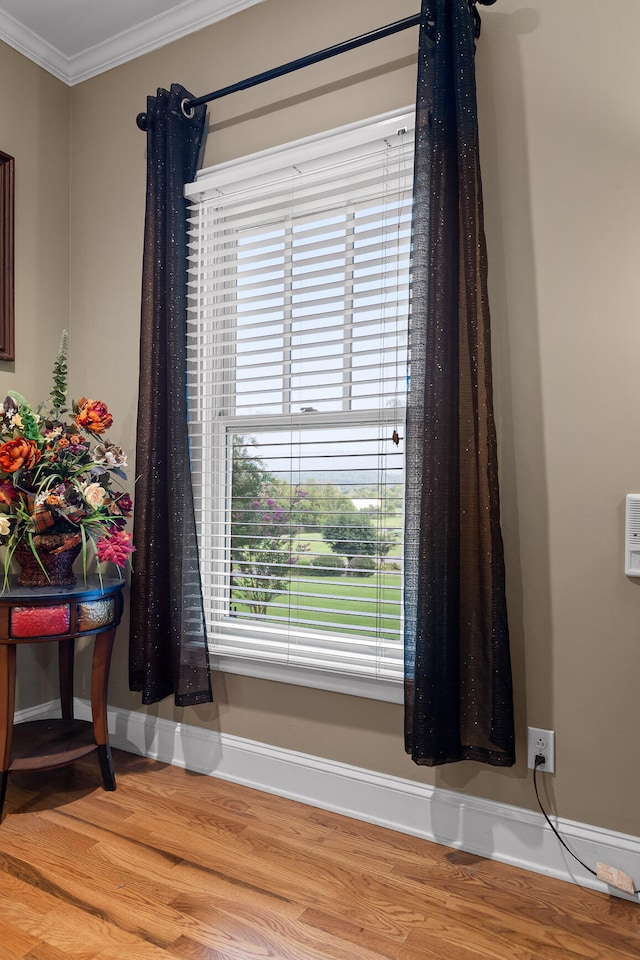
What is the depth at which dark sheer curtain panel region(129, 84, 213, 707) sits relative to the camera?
2.25 m

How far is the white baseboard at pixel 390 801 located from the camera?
1736mm

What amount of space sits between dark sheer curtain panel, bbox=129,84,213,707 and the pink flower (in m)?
0.12

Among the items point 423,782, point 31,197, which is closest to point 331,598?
point 423,782

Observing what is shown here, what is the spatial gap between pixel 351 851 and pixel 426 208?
187 cm

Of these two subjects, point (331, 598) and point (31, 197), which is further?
point (31, 197)

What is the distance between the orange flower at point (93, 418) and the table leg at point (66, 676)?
2.82 ft

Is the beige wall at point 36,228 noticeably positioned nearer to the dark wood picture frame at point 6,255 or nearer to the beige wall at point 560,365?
the dark wood picture frame at point 6,255

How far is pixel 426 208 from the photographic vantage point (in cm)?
182

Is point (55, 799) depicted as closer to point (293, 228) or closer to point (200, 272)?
point (200, 272)

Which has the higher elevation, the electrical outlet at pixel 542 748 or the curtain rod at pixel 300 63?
the curtain rod at pixel 300 63

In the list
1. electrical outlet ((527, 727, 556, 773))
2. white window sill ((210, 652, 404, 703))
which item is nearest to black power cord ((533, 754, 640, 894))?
electrical outlet ((527, 727, 556, 773))

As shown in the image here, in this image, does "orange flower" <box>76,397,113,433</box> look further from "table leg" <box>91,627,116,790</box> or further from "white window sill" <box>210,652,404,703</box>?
"white window sill" <box>210,652,404,703</box>

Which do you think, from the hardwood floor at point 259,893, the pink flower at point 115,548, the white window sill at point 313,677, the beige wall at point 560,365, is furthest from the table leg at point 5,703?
the beige wall at point 560,365

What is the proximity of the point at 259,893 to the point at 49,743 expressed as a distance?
38.0 inches
